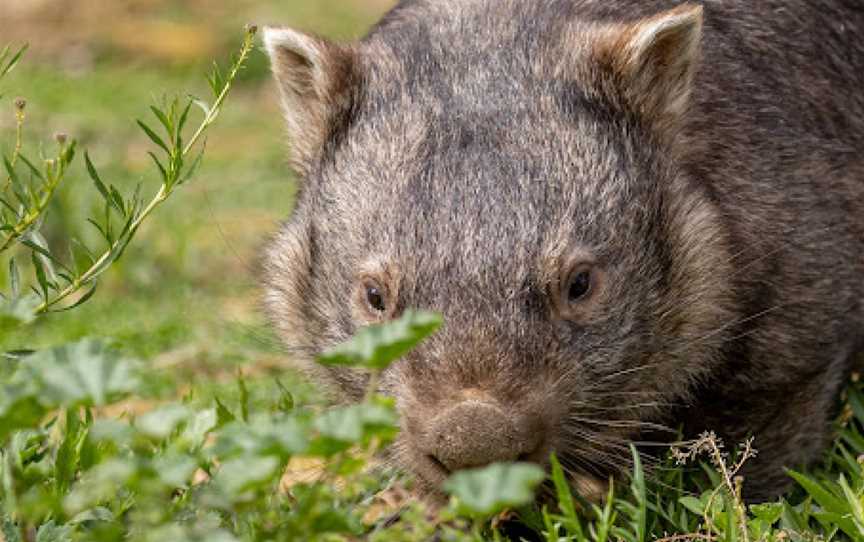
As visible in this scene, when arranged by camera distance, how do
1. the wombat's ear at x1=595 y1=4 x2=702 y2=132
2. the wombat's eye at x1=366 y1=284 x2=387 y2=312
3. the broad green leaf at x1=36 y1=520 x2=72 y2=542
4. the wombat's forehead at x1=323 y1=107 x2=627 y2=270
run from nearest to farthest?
the broad green leaf at x1=36 y1=520 x2=72 y2=542 → the wombat's forehead at x1=323 y1=107 x2=627 y2=270 → the wombat's eye at x1=366 y1=284 x2=387 y2=312 → the wombat's ear at x1=595 y1=4 x2=702 y2=132

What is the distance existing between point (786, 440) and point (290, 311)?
1474 mm

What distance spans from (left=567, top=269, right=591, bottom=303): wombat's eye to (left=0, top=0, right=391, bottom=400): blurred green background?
4.05ft

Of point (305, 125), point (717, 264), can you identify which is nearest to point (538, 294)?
point (717, 264)

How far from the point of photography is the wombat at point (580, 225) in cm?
374

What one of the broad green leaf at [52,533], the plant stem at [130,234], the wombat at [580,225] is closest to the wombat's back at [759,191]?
the wombat at [580,225]

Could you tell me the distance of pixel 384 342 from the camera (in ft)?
8.70

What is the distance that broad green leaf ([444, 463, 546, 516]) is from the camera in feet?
8.14

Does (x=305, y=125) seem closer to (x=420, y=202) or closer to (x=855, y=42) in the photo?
(x=420, y=202)

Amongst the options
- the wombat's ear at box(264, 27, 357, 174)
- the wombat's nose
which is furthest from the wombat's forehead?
the wombat's nose

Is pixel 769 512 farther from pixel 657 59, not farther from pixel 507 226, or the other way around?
pixel 657 59

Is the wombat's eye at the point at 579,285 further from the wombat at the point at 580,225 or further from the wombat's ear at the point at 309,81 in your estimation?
the wombat's ear at the point at 309,81

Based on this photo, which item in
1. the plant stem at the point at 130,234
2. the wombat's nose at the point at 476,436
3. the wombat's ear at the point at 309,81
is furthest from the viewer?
the wombat's ear at the point at 309,81

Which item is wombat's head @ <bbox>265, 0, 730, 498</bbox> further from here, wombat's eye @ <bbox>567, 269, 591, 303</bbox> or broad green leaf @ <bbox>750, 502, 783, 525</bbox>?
broad green leaf @ <bbox>750, 502, 783, 525</bbox>

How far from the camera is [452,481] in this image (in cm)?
255
